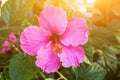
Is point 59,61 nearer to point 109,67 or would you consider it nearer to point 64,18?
point 64,18

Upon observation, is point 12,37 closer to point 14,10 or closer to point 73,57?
point 14,10

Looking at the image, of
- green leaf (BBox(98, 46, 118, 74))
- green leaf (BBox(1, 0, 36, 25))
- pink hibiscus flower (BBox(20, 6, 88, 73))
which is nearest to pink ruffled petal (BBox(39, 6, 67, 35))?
pink hibiscus flower (BBox(20, 6, 88, 73))

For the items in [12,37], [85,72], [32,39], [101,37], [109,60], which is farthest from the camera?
[101,37]

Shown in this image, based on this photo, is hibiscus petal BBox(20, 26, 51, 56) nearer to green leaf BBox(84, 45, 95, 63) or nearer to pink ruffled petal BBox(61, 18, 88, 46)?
pink ruffled petal BBox(61, 18, 88, 46)

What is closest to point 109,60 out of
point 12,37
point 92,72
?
point 92,72

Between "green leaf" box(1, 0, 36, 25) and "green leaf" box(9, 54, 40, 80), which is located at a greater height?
"green leaf" box(1, 0, 36, 25)

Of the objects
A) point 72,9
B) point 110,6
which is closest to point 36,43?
point 72,9

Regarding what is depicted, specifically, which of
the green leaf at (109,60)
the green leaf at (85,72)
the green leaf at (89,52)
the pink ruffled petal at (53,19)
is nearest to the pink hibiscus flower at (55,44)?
the pink ruffled petal at (53,19)
